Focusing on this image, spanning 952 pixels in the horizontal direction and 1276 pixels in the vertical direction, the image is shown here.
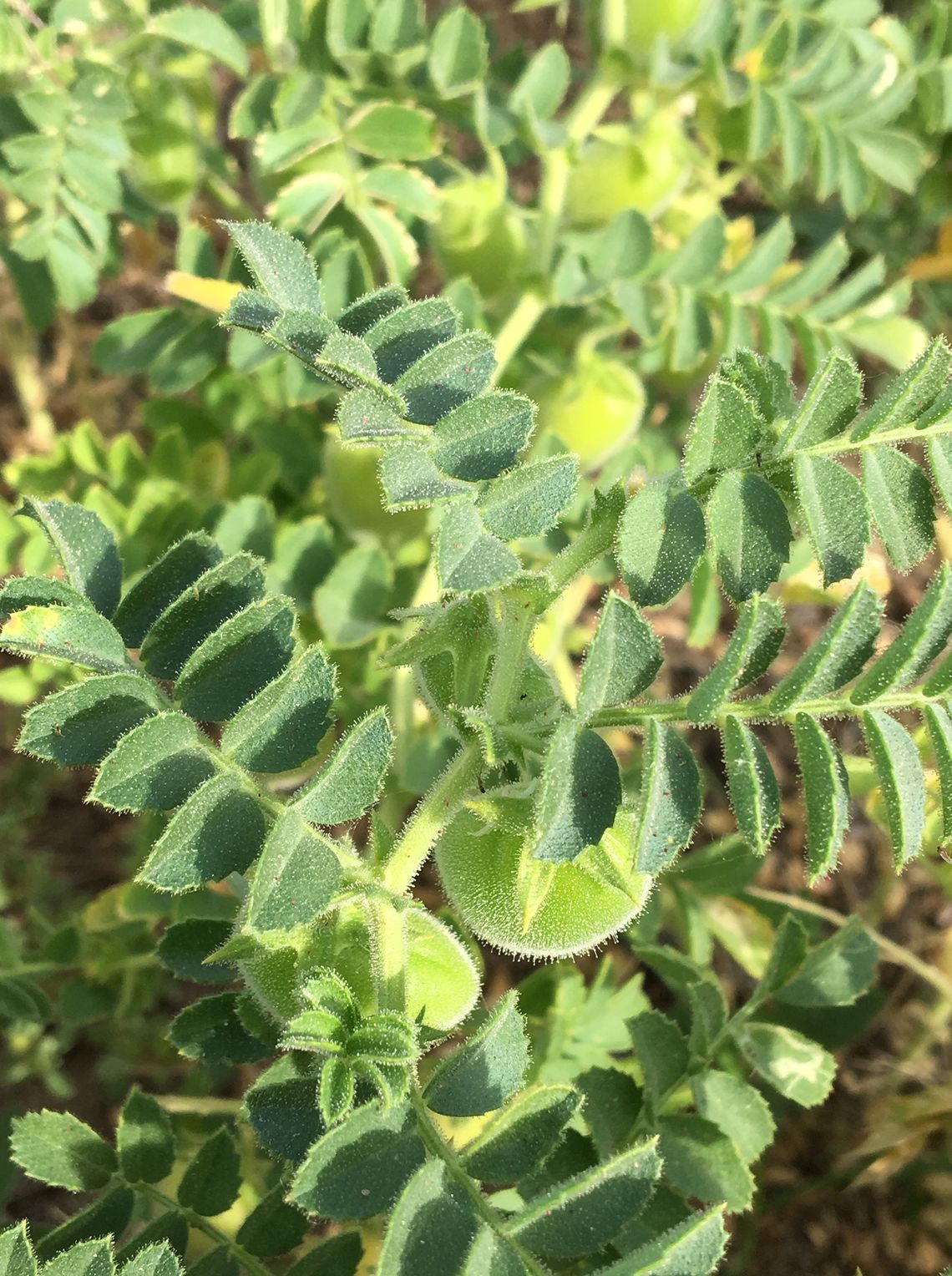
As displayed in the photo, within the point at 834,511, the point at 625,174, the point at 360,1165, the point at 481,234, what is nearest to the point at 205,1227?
the point at 360,1165

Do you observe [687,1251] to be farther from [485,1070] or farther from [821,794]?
[821,794]

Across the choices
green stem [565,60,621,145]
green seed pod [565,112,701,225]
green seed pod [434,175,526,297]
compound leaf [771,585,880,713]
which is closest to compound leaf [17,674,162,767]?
compound leaf [771,585,880,713]

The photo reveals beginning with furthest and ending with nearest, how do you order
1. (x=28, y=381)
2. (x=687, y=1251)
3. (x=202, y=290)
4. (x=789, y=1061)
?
(x=28, y=381) < (x=202, y=290) < (x=789, y=1061) < (x=687, y=1251)

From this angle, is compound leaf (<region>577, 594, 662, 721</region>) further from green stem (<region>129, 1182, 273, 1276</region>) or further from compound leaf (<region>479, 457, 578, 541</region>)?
green stem (<region>129, 1182, 273, 1276</region>)

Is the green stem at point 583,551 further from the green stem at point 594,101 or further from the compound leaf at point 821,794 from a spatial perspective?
the green stem at point 594,101

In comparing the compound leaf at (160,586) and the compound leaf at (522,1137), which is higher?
the compound leaf at (160,586)

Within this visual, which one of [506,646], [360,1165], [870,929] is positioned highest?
[506,646]

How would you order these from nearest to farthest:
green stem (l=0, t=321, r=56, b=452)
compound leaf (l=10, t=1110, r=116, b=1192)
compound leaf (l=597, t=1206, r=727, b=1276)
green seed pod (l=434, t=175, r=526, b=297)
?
compound leaf (l=597, t=1206, r=727, b=1276) → compound leaf (l=10, t=1110, r=116, b=1192) → green seed pod (l=434, t=175, r=526, b=297) → green stem (l=0, t=321, r=56, b=452)

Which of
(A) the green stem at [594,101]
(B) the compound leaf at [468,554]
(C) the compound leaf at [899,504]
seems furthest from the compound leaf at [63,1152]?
(A) the green stem at [594,101]
